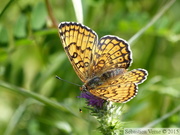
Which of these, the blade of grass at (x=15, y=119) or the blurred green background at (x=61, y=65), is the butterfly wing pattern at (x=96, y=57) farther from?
the blade of grass at (x=15, y=119)

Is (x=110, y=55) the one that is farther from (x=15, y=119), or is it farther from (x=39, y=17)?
(x=15, y=119)

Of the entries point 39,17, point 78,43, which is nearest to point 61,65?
point 39,17

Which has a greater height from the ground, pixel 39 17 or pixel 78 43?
pixel 39 17

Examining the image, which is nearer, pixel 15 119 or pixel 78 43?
pixel 78 43

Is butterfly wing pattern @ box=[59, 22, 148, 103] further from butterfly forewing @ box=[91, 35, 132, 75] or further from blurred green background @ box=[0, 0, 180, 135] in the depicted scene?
blurred green background @ box=[0, 0, 180, 135]

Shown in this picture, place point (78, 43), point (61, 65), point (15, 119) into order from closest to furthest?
1. point (78, 43)
2. point (15, 119)
3. point (61, 65)

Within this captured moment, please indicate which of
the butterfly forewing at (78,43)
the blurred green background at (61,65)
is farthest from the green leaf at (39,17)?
the butterfly forewing at (78,43)

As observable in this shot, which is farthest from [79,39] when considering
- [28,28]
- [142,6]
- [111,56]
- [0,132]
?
[142,6]
